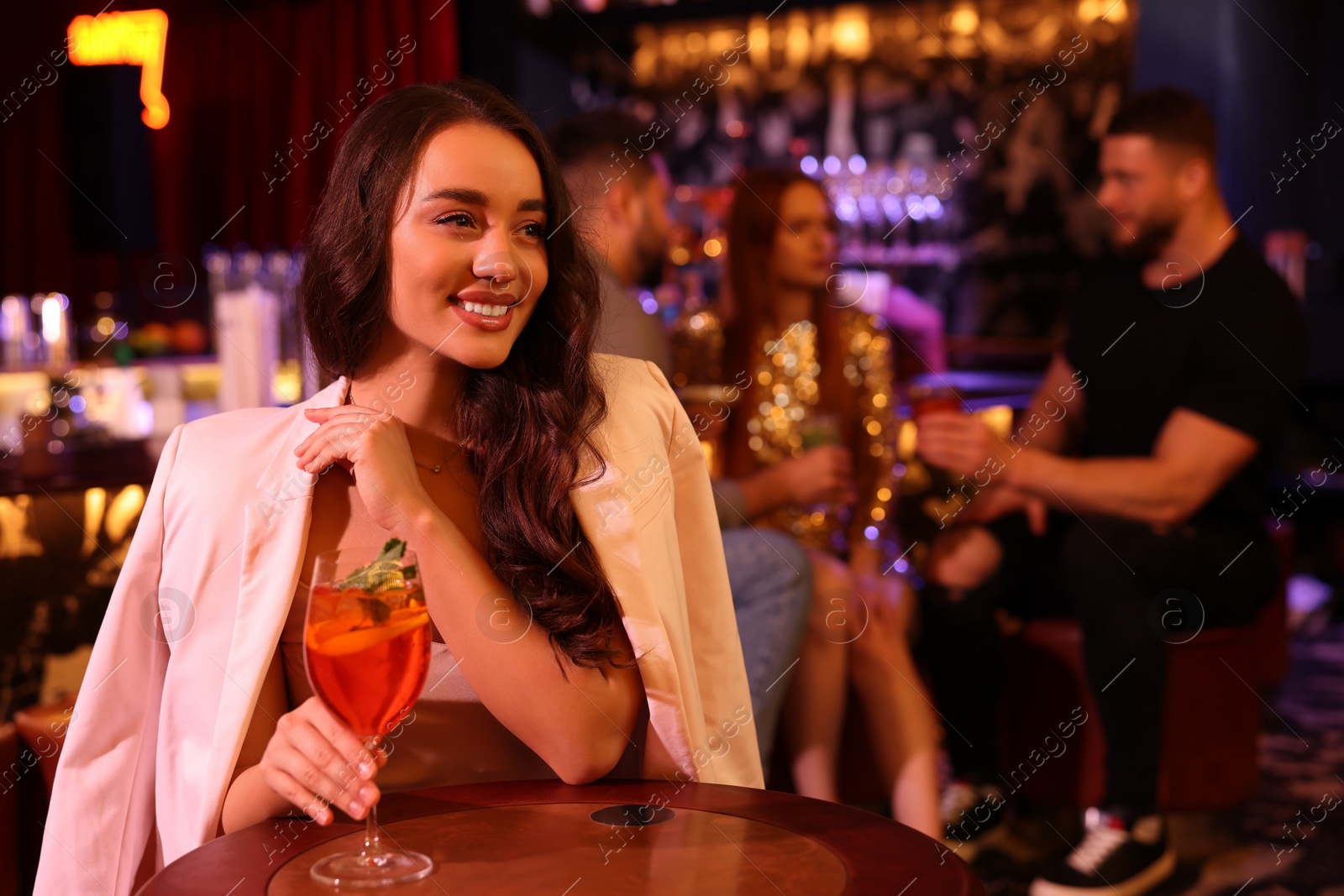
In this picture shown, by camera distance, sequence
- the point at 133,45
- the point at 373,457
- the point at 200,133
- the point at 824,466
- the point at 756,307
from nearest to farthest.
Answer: the point at 373,457 → the point at 824,466 → the point at 756,307 → the point at 133,45 → the point at 200,133

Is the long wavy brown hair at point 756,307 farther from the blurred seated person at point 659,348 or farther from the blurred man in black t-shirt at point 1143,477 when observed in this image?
the blurred man in black t-shirt at point 1143,477

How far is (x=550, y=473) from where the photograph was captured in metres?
1.39

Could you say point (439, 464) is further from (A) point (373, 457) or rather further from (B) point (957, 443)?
(B) point (957, 443)

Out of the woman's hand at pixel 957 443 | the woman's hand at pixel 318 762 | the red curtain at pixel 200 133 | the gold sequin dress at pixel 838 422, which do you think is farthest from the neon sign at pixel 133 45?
the woman's hand at pixel 318 762

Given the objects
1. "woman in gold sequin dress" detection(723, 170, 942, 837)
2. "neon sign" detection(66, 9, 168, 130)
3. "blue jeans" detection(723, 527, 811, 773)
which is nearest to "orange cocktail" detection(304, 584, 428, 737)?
"blue jeans" detection(723, 527, 811, 773)

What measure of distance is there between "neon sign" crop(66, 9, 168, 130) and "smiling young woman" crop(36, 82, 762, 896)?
6.01 metres

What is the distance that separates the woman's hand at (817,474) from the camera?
257cm

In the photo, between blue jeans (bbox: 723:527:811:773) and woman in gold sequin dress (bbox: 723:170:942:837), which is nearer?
blue jeans (bbox: 723:527:811:773)

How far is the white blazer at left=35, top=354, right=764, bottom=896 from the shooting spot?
1262 mm

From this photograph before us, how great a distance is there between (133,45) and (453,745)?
256 inches

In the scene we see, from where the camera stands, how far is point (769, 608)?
2414 mm

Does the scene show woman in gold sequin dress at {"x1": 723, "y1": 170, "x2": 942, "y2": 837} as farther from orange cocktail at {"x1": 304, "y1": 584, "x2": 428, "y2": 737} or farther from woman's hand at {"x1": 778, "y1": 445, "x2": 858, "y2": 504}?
orange cocktail at {"x1": 304, "y1": 584, "x2": 428, "y2": 737}

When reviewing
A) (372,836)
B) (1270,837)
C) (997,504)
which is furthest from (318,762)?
(1270,837)

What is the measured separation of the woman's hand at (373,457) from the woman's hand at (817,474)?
138 centimetres
